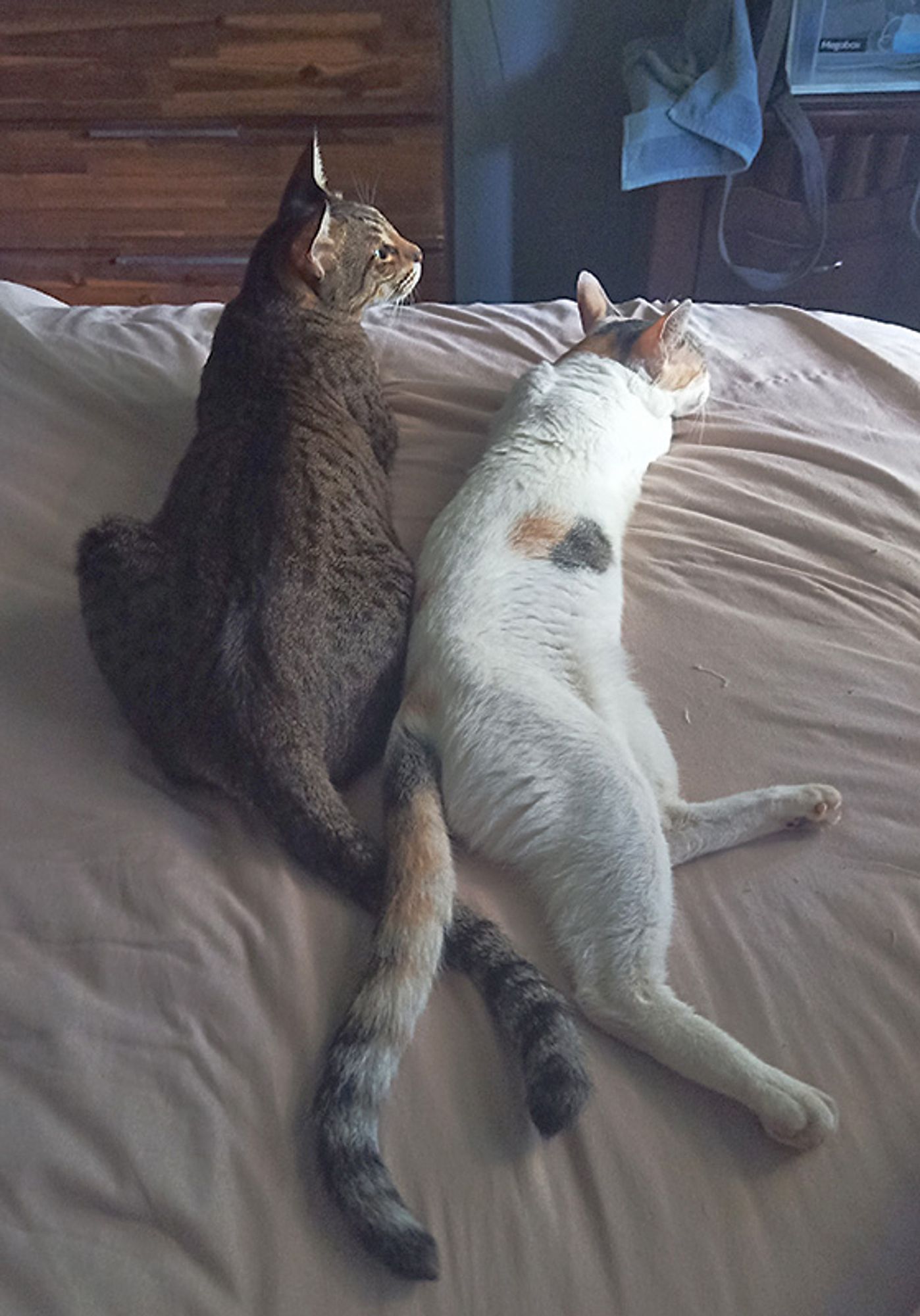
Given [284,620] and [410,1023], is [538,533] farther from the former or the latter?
[410,1023]

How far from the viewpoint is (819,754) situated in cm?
105

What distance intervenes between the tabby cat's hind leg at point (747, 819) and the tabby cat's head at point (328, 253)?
0.97 m

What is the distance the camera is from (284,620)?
40.4 inches

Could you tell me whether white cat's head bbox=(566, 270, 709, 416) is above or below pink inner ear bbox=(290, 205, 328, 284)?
below

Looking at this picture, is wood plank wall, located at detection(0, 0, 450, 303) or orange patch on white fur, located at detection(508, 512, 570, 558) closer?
orange patch on white fur, located at detection(508, 512, 570, 558)

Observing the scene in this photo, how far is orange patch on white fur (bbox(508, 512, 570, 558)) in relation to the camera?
1.19 metres

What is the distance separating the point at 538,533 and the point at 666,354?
0.48 meters

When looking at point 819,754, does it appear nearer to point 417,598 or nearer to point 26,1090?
point 417,598

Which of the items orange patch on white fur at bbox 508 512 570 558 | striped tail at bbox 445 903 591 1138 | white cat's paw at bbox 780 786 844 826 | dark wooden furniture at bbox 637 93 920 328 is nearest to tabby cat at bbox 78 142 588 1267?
striped tail at bbox 445 903 591 1138

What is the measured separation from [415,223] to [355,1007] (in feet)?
6.67

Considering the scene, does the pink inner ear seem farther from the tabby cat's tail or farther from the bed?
the tabby cat's tail

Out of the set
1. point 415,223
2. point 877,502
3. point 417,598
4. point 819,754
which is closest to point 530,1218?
point 819,754

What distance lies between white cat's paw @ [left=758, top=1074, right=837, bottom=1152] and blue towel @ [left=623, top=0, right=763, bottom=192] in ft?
6.43

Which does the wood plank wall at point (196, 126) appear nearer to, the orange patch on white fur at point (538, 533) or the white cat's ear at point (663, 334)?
the white cat's ear at point (663, 334)
